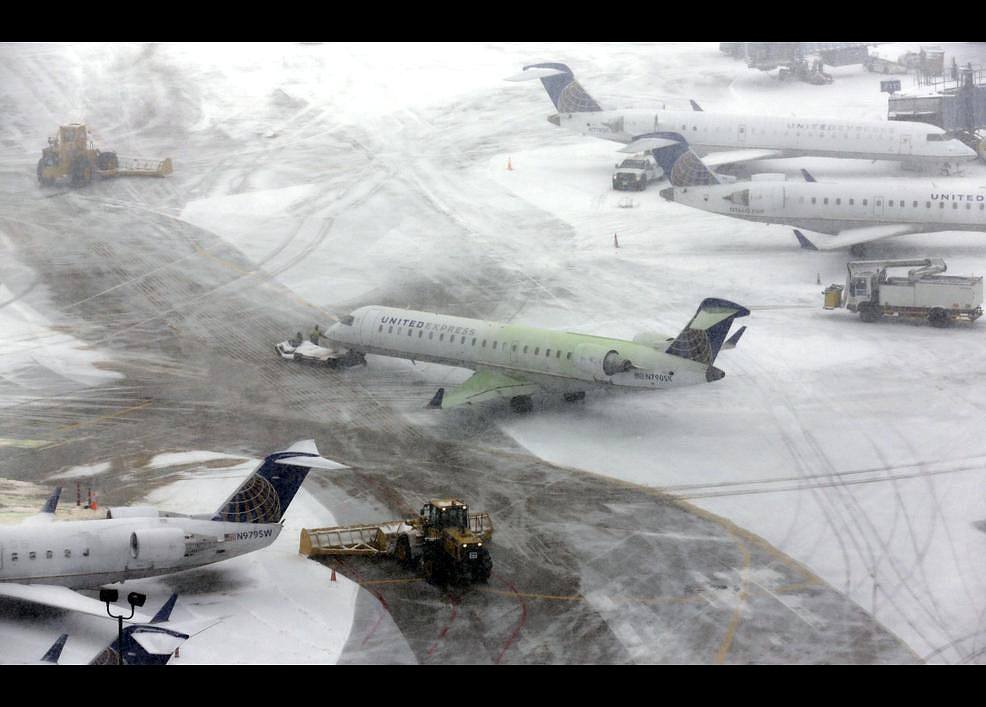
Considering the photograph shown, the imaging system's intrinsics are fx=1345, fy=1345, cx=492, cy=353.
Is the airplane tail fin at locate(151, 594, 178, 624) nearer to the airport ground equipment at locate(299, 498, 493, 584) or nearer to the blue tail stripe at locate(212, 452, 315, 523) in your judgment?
the blue tail stripe at locate(212, 452, 315, 523)

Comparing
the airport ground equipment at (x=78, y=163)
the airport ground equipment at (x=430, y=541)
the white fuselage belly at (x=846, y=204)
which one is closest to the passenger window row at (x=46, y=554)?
the airport ground equipment at (x=430, y=541)

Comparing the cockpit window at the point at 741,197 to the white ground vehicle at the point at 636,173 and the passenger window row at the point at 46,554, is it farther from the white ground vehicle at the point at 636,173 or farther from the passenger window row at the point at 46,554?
the passenger window row at the point at 46,554

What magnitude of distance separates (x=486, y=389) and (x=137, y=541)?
1847cm

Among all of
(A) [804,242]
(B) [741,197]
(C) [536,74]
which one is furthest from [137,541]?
(C) [536,74]

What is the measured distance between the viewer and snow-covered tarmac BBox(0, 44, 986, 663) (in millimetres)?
41750

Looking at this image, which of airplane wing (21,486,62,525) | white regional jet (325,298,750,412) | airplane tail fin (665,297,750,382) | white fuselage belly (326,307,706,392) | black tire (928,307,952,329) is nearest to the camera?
airplane wing (21,486,62,525)

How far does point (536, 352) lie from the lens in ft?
174

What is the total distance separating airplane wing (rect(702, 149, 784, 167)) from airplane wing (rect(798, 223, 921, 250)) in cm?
1632

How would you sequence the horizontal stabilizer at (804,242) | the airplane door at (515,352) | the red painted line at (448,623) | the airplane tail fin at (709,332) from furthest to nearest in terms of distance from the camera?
the horizontal stabilizer at (804,242)
the airplane door at (515,352)
the airplane tail fin at (709,332)
the red painted line at (448,623)

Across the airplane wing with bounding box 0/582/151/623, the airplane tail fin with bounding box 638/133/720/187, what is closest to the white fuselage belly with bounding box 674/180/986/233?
the airplane tail fin with bounding box 638/133/720/187

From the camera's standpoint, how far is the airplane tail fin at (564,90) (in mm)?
88938

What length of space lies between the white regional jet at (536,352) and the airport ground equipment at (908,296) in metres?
12.1

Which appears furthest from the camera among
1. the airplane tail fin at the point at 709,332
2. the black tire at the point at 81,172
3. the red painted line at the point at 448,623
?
the black tire at the point at 81,172
